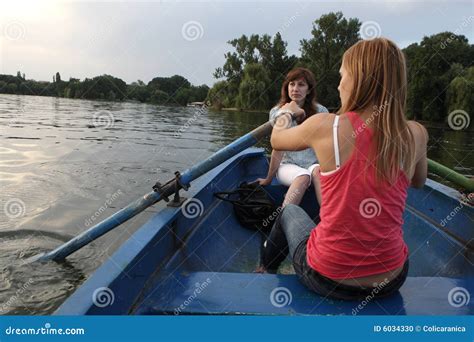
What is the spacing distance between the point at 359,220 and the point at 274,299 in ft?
1.82

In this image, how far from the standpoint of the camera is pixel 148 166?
8.28 meters

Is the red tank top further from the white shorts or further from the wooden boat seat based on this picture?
the white shorts

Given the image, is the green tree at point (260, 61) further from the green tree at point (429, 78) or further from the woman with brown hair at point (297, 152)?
the woman with brown hair at point (297, 152)

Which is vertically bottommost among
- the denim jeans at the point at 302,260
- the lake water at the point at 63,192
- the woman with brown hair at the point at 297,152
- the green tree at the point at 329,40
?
the lake water at the point at 63,192

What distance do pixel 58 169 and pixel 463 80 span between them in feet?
79.3

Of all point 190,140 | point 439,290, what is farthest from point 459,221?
point 190,140

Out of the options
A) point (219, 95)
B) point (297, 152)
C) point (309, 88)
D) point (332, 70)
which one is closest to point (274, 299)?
point (297, 152)

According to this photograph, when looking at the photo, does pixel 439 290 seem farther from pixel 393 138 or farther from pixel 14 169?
pixel 14 169

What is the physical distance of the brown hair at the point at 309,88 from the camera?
3689 mm

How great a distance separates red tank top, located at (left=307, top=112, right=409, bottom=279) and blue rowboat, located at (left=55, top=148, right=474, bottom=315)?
22cm

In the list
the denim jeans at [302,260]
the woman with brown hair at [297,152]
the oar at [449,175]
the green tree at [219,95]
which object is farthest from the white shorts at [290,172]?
the green tree at [219,95]

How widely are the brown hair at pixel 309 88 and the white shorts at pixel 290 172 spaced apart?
551mm

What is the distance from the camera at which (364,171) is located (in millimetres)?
1560

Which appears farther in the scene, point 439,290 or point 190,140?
point 190,140
